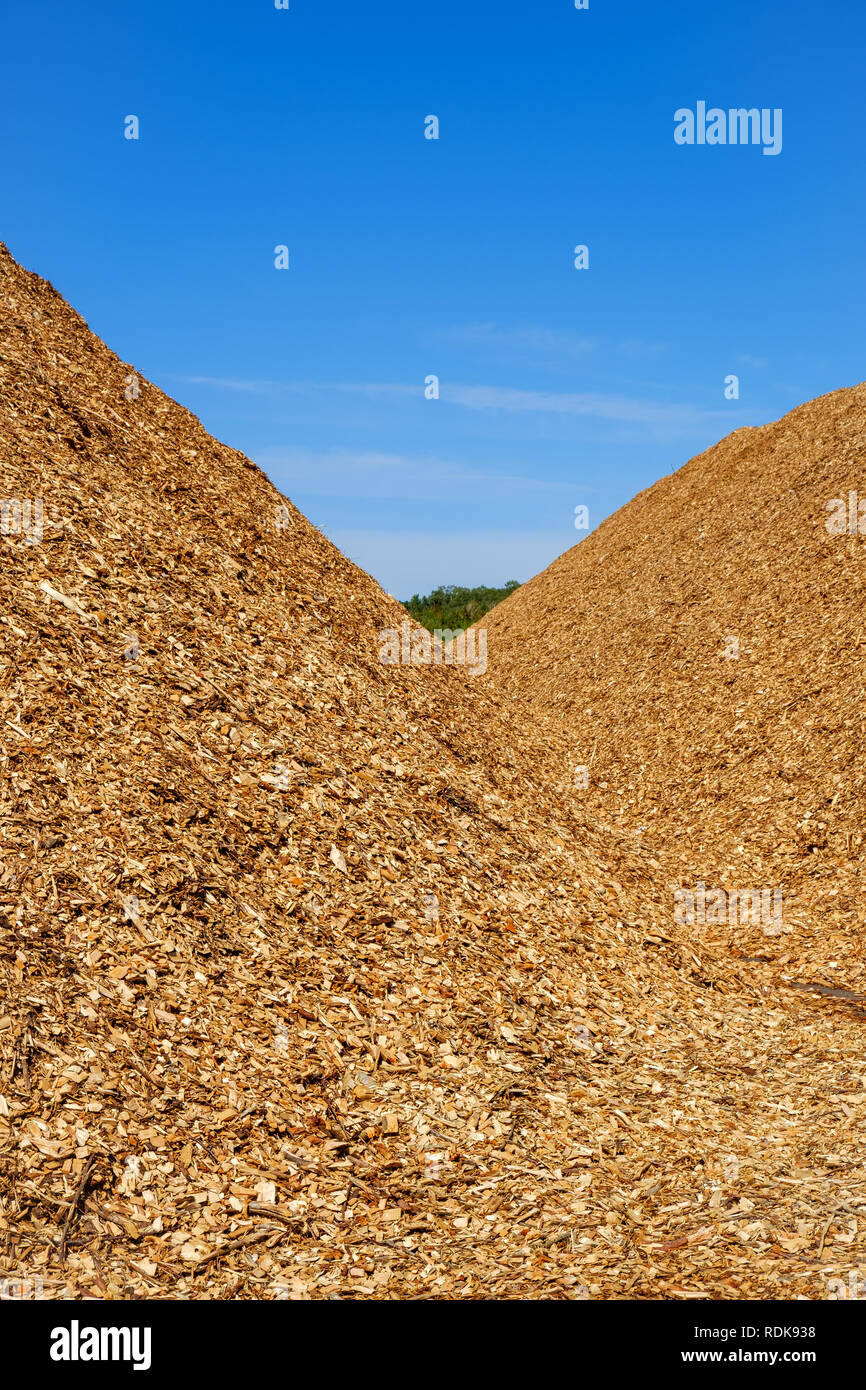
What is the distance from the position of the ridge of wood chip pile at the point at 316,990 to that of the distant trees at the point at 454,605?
2117 cm

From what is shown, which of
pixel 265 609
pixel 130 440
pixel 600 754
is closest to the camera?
pixel 265 609

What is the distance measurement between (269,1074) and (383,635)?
20.1 ft

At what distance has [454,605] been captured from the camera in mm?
54062

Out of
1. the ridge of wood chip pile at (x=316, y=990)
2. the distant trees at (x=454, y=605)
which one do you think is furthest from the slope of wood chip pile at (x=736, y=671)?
the distant trees at (x=454, y=605)

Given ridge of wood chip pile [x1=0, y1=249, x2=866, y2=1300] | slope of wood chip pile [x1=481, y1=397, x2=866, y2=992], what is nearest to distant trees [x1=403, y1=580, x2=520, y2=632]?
slope of wood chip pile [x1=481, y1=397, x2=866, y2=992]

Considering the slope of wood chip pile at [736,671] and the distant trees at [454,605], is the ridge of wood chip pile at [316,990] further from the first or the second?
the distant trees at [454,605]

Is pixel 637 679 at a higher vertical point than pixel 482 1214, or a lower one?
higher

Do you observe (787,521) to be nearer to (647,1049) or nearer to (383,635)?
(383,635)

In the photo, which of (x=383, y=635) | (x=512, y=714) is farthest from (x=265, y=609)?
(x=512, y=714)

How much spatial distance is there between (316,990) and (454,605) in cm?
4833

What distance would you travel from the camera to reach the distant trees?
38.9 metres

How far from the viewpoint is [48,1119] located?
16.0 feet

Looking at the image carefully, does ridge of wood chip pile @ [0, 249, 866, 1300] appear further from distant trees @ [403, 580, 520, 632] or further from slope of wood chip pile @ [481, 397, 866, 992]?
distant trees @ [403, 580, 520, 632]

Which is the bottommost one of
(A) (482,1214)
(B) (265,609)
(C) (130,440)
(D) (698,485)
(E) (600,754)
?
(A) (482,1214)
